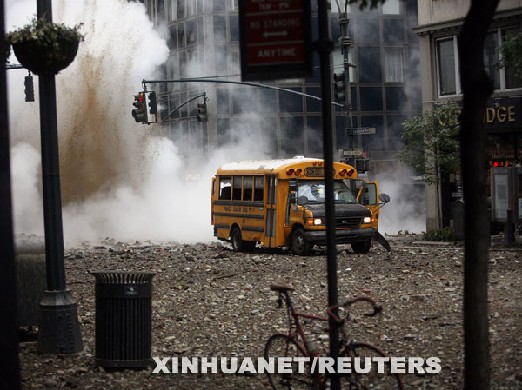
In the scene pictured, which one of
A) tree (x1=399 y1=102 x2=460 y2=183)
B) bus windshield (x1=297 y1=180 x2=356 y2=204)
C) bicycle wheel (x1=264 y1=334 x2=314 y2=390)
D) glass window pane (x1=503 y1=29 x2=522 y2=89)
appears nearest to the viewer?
bicycle wheel (x1=264 y1=334 x2=314 y2=390)

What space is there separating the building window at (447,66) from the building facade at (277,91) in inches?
851

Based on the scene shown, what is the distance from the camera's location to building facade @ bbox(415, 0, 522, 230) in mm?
31344

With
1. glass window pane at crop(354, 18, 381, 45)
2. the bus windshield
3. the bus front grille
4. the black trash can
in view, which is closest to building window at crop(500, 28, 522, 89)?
the bus windshield

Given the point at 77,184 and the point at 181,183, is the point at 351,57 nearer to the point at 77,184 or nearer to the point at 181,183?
the point at 181,183

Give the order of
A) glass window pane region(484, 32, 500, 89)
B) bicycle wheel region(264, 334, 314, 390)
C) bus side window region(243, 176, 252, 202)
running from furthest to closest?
1. glass window pane region(484, 32, 500, 89)
2. bus side window region(243, 176, 252, 202)
3. bicycle wheel region(264, 334, 314, 390)

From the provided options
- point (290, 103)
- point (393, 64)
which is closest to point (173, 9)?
point (290, 103)

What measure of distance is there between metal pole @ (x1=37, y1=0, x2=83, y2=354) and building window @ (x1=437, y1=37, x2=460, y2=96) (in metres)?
24.8

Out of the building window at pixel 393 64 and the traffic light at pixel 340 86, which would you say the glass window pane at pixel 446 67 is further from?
the building window at pixel 393 64

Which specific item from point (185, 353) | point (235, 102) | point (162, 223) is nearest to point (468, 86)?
point (185, 353)

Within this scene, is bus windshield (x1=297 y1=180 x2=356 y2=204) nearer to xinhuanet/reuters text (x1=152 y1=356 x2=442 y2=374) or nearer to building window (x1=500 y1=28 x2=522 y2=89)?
building window (x1=500 y1=28 x2=522 y2=89)

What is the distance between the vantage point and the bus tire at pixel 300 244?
970 inches

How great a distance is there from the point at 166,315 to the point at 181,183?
37.9 m

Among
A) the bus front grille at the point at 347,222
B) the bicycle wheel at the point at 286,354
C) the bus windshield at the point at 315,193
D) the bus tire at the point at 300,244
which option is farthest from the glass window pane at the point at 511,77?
the bicycle wheel at the point at 286,354

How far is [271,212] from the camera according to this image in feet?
84.8
